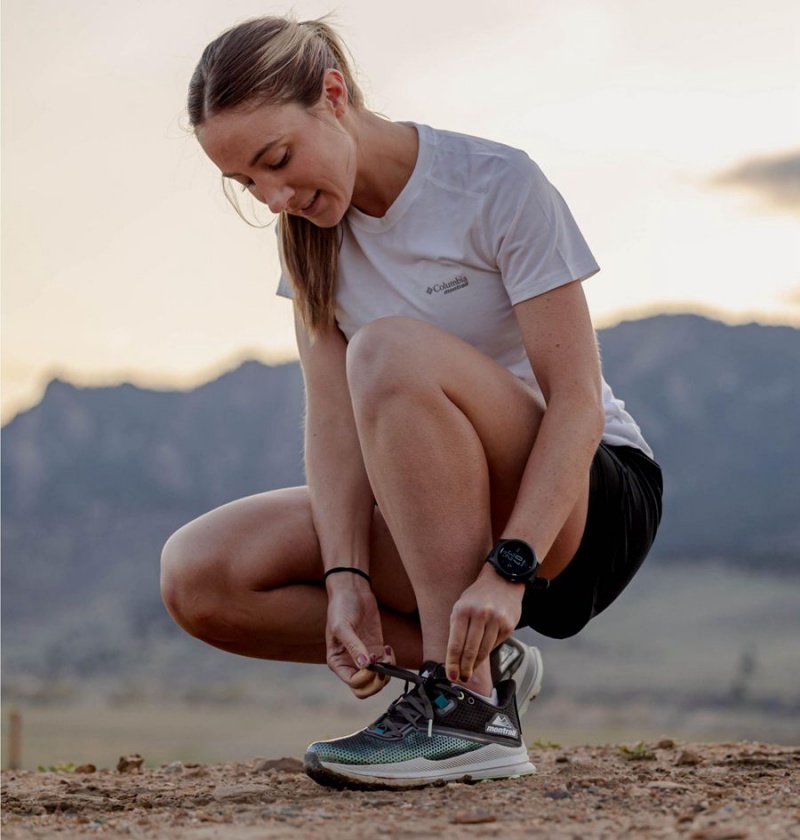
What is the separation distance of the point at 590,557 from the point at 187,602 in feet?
3.01

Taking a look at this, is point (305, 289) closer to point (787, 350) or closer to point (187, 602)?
point (187, 602)

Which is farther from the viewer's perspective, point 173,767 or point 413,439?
point 173,767

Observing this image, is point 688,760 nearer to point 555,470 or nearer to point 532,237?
point 555,470

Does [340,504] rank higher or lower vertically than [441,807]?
higher

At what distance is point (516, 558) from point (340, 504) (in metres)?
0.57

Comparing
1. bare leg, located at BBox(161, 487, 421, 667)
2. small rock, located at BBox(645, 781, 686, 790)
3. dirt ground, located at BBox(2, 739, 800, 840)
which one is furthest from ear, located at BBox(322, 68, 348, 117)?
small rock, located at BBox(645, 781, 686, 790)

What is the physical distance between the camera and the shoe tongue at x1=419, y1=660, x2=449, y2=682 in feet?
7.27

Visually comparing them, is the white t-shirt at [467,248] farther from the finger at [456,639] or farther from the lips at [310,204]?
the finger at [456,639]

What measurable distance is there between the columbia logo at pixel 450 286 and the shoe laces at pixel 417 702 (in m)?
0.83

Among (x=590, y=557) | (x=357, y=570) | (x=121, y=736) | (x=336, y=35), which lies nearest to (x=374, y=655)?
(x=357, y=570)

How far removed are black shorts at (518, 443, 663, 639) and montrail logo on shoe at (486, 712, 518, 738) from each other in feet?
0.90

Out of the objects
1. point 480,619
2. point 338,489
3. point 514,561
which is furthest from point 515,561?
point 338,489

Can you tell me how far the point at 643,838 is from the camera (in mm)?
1743

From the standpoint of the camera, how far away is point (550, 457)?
2.26 m
